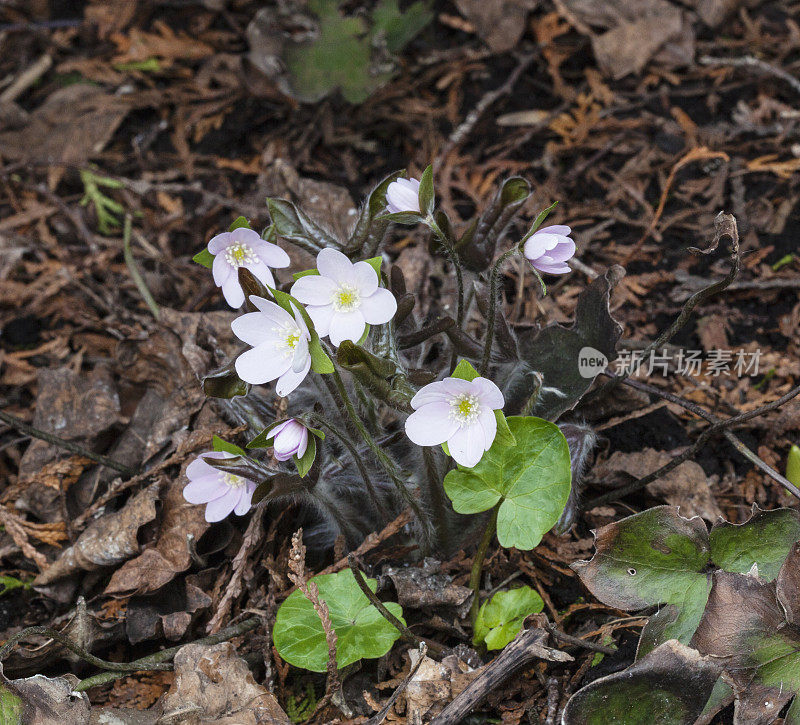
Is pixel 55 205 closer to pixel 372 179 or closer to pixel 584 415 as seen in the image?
pixel 372 179

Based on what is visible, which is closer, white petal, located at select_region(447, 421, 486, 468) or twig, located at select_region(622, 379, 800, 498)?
white petal, located at select_region(447, 421, 486, 468)

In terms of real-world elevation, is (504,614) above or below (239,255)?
below

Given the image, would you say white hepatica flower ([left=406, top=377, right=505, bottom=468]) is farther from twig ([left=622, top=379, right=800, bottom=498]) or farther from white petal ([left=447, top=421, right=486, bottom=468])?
twig ([left=622, top=379, right=800, bottom=498])

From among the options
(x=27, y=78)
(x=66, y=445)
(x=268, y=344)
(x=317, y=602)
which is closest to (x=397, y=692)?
(x=317, y=602)

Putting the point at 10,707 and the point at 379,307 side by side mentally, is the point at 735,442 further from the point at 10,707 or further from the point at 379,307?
the point at 10,707

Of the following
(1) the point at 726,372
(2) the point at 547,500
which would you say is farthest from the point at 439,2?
(2) the point at 547,500

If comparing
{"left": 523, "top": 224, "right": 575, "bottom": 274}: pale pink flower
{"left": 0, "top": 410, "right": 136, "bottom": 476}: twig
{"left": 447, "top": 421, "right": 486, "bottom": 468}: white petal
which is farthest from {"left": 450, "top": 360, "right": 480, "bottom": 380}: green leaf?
{"left": 0, "top": 410, "right": 136, "bottom": 476}: twig
